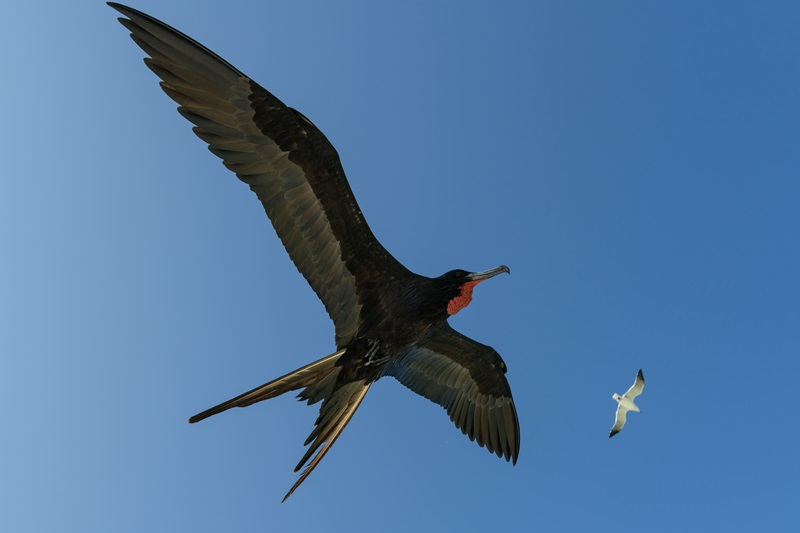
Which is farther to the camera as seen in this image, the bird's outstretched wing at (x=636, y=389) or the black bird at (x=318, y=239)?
the bird's outstretched wing at (x=636, y=389)

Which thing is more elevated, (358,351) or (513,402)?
(513,402)

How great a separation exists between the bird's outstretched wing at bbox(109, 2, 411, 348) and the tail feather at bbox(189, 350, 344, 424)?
39 centimetres

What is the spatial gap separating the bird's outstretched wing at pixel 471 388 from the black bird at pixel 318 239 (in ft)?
0.47

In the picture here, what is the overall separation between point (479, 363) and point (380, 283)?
1.67 meters

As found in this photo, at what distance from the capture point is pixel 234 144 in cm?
604

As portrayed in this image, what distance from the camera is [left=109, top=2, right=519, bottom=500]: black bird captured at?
5.77 m

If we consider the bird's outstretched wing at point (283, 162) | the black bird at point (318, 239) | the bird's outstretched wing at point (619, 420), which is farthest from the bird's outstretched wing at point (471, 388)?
the bird's outstretched wing at point (619, 420)

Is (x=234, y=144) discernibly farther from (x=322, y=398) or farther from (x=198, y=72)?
(x=322, y=398)

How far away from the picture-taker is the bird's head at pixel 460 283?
678cm

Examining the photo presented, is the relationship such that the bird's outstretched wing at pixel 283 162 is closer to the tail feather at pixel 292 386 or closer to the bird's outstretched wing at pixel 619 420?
the tail feather at pixel 292 386

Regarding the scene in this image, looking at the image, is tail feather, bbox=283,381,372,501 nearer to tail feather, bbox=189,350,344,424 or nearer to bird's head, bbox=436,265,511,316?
tail feather, bbox=189,350,344,424

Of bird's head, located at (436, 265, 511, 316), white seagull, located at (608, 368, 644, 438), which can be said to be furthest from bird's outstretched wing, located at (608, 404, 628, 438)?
bird's head, located at (436, 265, 511, 316)

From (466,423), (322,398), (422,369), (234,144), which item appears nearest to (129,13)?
(234,144)

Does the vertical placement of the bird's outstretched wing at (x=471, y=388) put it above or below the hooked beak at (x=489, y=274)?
below
